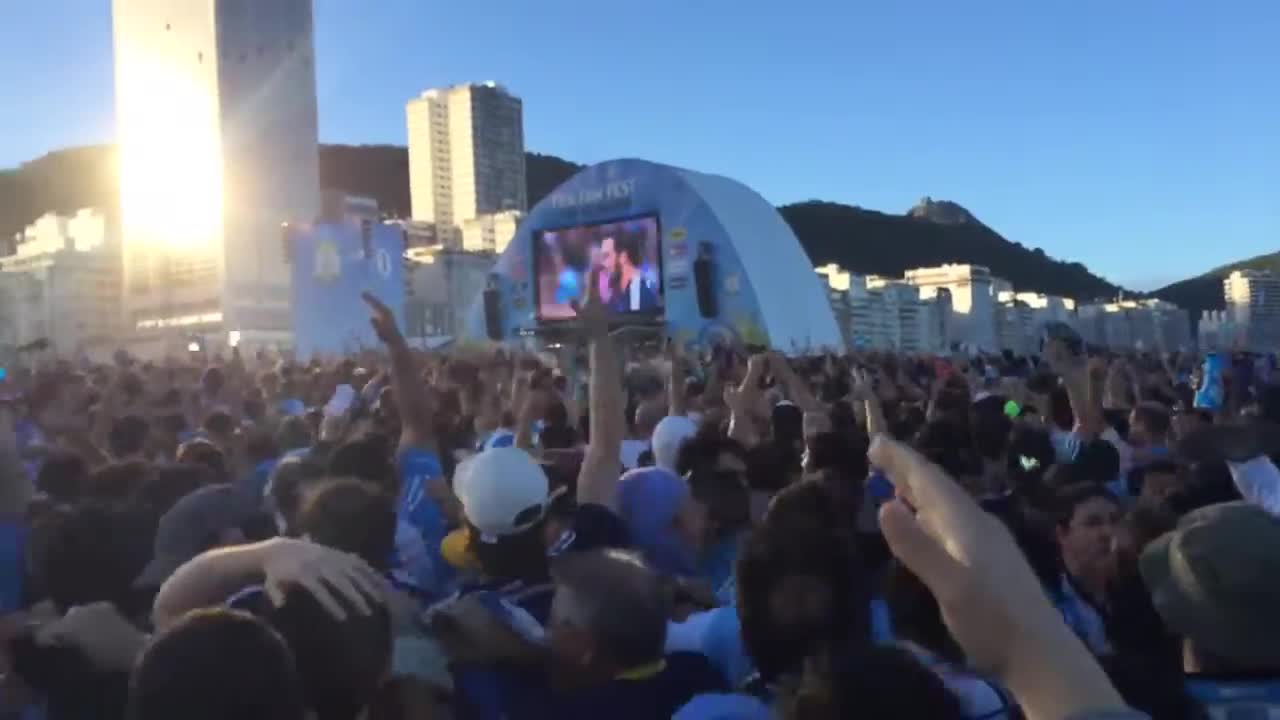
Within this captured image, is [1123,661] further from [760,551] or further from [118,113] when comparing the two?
[118,113]

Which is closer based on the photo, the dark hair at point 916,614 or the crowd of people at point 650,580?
the crowd of people at point 650,580

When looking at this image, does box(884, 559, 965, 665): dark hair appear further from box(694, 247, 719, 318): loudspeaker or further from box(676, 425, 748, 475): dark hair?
box(694, 247, 719, 318): loudspeaker

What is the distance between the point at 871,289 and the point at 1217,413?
3438 inches

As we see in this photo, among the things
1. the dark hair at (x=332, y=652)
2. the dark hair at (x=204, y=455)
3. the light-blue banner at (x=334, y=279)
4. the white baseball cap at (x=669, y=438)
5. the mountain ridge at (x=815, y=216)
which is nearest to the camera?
the dark hair at (x=332, y=652)

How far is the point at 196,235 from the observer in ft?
138

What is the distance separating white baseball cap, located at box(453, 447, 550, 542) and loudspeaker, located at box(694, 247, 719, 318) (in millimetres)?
23146

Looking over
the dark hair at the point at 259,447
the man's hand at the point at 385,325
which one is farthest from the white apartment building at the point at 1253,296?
the dark hair at the point at 259,447

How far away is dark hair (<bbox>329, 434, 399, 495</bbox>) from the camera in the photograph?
365cm

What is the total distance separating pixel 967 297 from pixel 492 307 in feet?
252

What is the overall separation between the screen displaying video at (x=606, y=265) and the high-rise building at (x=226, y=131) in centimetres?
1425

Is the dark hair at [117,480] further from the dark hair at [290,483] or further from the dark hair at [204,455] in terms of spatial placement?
the dark hair at [204,455]

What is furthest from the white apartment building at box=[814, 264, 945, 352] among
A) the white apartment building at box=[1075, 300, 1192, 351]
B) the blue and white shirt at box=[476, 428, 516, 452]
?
the blue and white shirt at box=[476, 428, 516, 452]

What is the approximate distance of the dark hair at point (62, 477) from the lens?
441 centimetres

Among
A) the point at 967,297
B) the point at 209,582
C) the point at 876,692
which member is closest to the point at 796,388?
the point at 209,582
